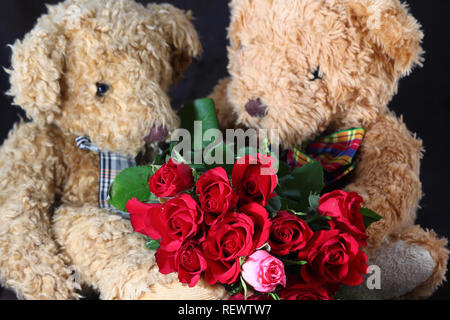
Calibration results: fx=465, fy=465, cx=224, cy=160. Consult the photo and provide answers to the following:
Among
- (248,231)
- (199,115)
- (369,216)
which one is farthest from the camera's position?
(199,115)

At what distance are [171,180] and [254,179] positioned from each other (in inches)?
4.8

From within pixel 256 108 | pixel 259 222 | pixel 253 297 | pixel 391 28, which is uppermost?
pixel 391 28

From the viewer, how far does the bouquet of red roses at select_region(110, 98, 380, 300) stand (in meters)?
0.66

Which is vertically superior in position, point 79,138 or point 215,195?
point 79,138

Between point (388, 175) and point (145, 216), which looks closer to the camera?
point (145, 216)

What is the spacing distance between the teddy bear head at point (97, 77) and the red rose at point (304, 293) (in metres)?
0.37

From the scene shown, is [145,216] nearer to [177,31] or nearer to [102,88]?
[102,88]

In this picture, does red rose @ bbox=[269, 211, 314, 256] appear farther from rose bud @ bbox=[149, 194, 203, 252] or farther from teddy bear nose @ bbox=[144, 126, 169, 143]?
teddy bear nose @ bbox=[144, 126, 169, 143]

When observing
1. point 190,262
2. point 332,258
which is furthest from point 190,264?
point 332,258

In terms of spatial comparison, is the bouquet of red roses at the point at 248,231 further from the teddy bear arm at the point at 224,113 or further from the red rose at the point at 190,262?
the teddy bear arm at the point at 224,113

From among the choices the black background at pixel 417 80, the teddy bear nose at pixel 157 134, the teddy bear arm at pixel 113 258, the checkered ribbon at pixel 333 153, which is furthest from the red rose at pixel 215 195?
the black background at pixel 417 80

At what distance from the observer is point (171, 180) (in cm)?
69
